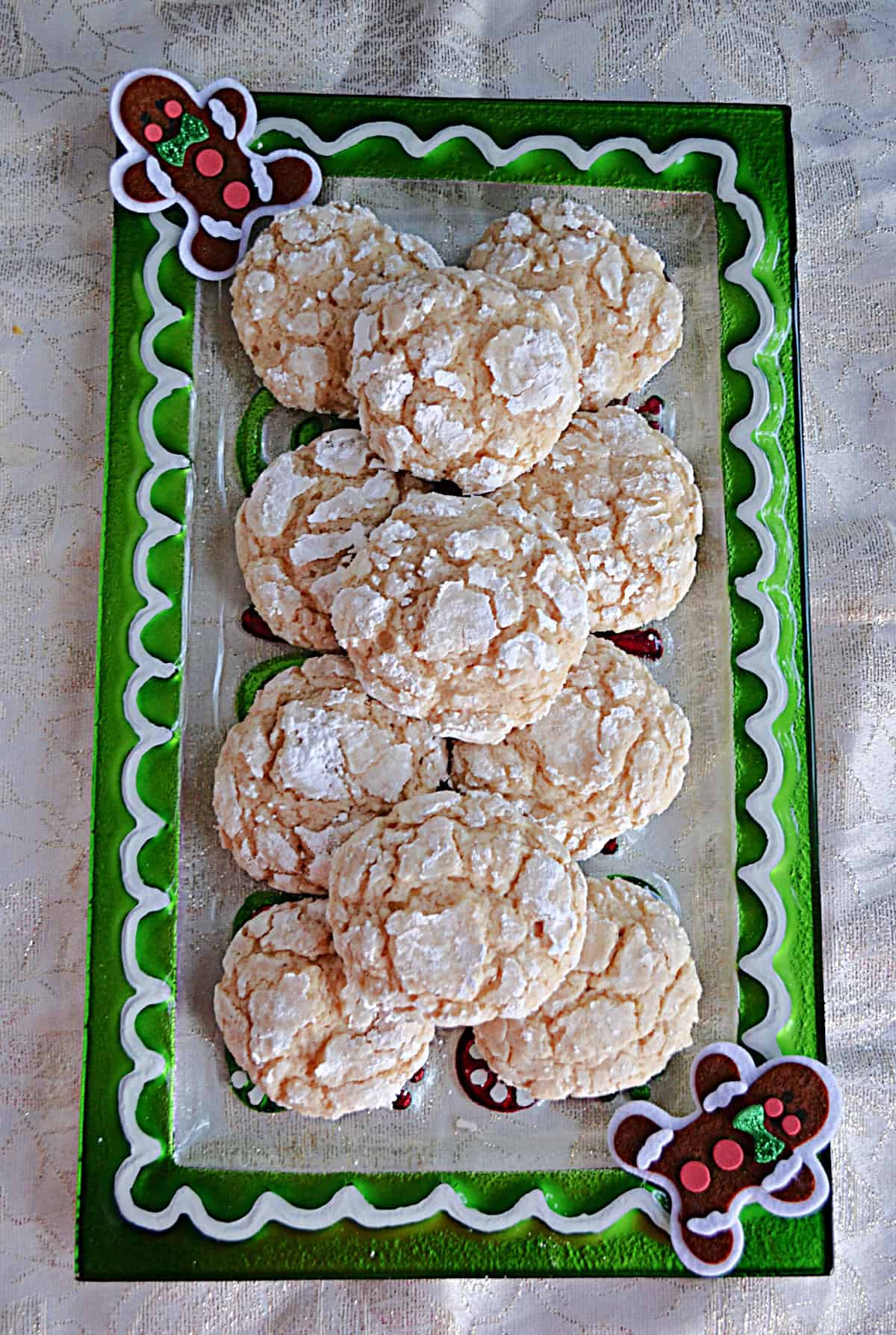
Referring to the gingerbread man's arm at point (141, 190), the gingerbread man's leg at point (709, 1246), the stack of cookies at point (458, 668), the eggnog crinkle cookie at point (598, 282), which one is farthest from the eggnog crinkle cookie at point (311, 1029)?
the gingerbread man's arm at point (141, 190)

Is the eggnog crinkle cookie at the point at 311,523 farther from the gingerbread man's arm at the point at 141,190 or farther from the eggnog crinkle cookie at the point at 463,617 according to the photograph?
the gingerbread man's arm at the point at 141,190

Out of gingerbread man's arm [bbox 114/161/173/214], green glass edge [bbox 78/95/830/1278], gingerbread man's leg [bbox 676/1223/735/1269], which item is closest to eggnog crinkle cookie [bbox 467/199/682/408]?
green glass edge [bbox 78/95/830/1278]

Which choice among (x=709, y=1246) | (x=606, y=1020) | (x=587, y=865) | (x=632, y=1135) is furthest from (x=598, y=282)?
(x=709, y=1246)

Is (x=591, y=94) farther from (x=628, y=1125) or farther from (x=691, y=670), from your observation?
(x=628, y=1125)

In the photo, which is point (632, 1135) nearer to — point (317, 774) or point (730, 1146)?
point (730, 1146)

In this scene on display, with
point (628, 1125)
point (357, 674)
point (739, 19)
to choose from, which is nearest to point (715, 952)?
point (628, 1125)

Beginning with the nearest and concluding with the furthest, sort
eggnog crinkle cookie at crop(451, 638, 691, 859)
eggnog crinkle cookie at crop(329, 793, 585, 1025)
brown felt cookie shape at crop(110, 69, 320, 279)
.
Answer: eggnog crinkle cookie at crop(329, 793, 585, 1025) < eggnog crinkle cookie at crop(451, 638, 691, 859) < brown felt cookie shape at crop(110, 69, 320, 279)

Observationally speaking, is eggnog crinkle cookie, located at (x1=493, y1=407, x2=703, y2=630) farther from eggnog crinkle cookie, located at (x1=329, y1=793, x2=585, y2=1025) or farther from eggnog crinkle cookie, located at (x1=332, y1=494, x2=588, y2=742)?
eggnog crinkle cookie, located at (x1=329, y1=793, x2=585, y2=1025)
